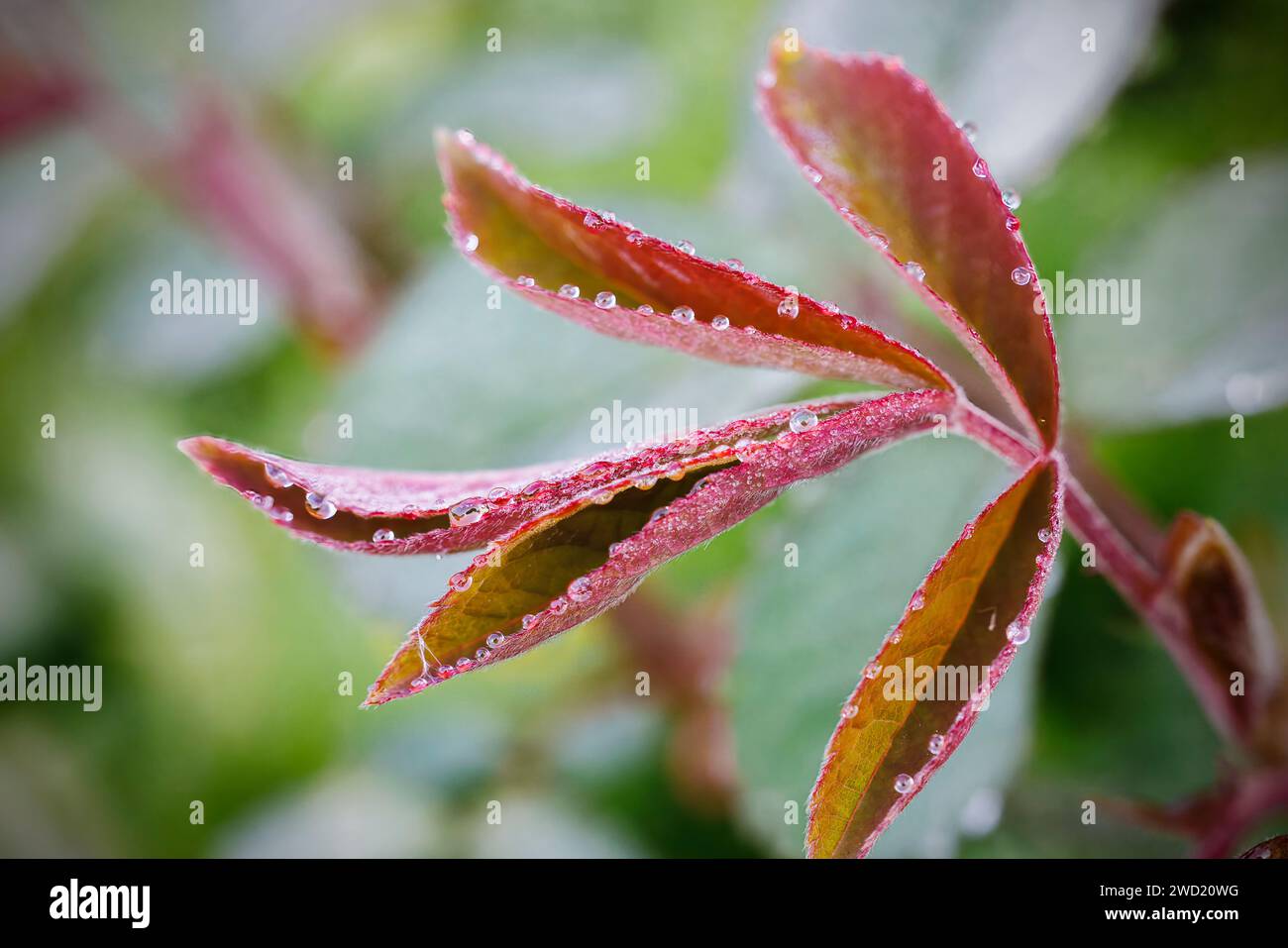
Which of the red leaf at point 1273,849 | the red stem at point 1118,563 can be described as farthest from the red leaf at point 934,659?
the red leaf at point 1273,849

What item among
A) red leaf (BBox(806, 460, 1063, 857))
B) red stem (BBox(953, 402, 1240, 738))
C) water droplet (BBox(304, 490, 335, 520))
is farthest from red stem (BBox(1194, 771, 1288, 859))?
water droplet (BBox(304, 490, 335, 520))

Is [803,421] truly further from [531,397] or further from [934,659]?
[531,397]

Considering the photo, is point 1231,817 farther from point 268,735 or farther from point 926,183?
point 268,735

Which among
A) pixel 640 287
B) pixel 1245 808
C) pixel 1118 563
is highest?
pixel 640 287

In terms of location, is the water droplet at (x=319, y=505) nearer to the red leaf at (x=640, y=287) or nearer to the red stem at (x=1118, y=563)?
the red leaf at (x=640, y=287)

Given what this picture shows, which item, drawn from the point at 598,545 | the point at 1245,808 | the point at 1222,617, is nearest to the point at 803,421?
the point at 598,545

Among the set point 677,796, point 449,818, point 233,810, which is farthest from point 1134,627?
point 233,810

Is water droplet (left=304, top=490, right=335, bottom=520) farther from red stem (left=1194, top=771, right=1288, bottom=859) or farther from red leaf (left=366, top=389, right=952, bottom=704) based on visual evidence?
red stem (left=1194, top=771, right=1288, bottom=859)
